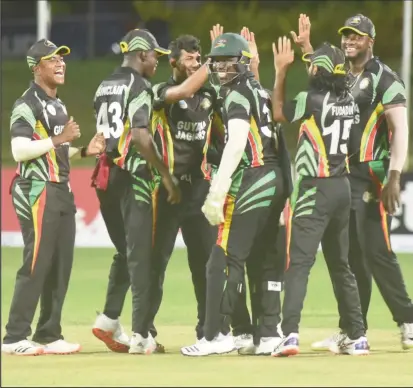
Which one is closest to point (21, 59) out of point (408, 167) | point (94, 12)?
point (94, 12)

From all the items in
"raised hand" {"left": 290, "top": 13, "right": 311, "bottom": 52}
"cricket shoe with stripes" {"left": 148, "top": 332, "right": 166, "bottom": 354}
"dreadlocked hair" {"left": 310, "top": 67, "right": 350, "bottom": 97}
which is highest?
"raised hand" {"left": 290, "top": 13, "right": 311, "bottom": 52}

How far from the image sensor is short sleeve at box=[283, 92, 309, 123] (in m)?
9.13

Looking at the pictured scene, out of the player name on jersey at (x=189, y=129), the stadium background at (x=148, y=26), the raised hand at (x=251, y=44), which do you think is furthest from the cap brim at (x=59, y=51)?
the stadium background at (x=148, y=26)

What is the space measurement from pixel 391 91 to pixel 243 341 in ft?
6.91

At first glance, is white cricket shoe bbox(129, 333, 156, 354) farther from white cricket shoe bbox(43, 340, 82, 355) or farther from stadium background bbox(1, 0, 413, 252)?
stadium background bbox(1, 0, 413, 252)

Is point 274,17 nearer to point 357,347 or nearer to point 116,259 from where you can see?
point 116,259

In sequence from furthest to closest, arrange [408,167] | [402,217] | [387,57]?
1. [387,57]
2. [408,167]
3. [402,217]

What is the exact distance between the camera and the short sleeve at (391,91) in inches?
388

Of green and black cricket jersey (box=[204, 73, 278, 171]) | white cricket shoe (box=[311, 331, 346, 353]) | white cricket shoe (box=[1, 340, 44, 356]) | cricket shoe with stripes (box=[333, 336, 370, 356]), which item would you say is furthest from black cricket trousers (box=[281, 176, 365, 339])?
white cricket shoe (box=[1, 340, 44, 356])

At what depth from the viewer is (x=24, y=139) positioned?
30.8 feet

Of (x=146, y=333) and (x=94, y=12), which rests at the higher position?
(x=94, y=12)

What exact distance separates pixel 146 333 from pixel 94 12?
24.0m

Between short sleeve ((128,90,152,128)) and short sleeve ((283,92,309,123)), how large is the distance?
1.02 meters

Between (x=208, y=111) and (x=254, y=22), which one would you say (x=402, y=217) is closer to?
(x=208, y=111)
